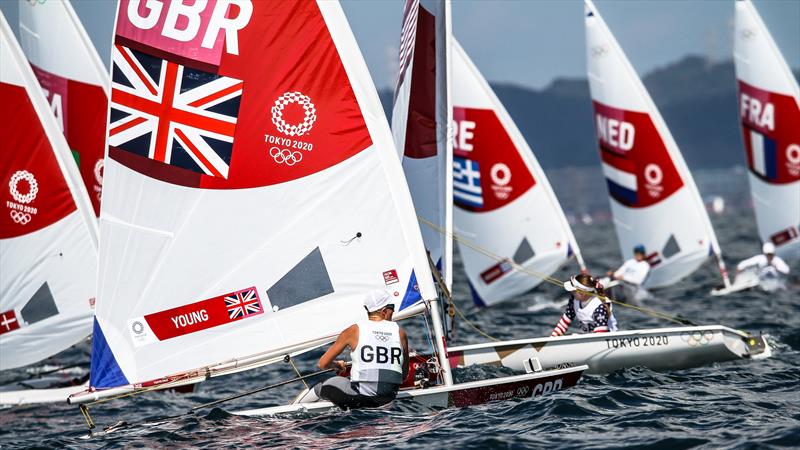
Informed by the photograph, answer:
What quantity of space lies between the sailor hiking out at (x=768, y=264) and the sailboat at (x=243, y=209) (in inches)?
558

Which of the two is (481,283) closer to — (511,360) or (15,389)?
(511,360)

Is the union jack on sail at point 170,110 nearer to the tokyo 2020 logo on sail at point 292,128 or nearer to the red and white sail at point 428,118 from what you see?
the tokyo 2020 logo on sail at point 292,128

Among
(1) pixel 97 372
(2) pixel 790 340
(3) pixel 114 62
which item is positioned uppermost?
(3) pixel 114 62

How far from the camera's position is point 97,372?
10.8 metres

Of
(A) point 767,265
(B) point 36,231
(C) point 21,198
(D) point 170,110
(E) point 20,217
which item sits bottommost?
(A) point 767,265

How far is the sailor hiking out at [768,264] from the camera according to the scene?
2303cm

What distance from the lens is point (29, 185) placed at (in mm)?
15047

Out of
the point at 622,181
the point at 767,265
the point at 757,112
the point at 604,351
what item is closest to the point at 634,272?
the point at 622,181

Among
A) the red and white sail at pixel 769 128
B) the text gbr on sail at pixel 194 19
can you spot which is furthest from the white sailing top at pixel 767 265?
the text gbr on sail at pixel 194 19

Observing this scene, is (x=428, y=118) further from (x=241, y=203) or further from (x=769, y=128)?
(x=769, y=128)

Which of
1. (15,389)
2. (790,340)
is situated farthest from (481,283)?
(15,389)

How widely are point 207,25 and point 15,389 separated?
23.9 feet

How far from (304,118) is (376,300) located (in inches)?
78.2

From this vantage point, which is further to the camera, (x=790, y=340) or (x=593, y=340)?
(x=790, y=340)
